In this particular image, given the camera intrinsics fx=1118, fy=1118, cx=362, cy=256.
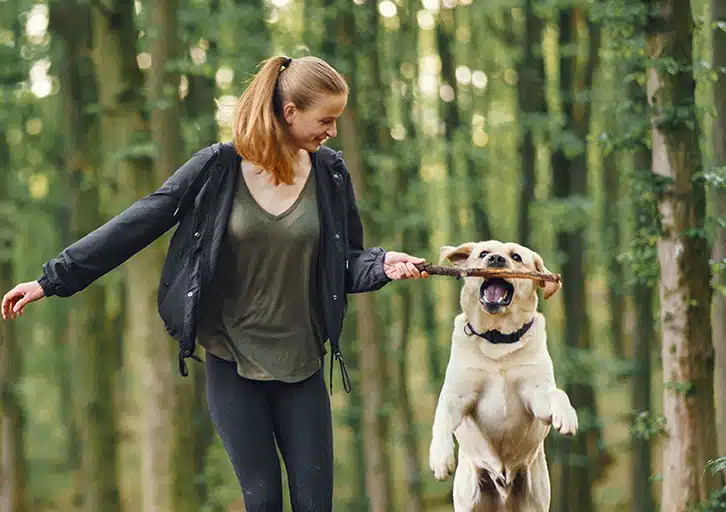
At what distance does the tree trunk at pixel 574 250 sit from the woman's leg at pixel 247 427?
1246 cm

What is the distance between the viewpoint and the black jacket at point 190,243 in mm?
4008

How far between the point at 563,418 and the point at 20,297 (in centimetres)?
232

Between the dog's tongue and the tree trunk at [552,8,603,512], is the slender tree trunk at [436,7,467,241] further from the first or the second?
the dog's tongue

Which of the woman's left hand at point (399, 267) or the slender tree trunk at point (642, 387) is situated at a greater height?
the woman's left hand at point (399, 267)

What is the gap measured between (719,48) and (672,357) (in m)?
3.71

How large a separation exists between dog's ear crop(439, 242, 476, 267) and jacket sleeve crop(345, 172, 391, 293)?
1.11 meters

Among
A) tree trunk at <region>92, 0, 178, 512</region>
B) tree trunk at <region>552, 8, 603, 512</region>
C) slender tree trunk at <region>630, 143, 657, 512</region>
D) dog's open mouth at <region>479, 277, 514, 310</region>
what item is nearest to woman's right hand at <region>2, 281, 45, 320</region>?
dog's open mouth at <region>479, 277, 514, 310</region>

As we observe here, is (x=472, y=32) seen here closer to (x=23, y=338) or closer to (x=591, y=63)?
(x=591, y=63)

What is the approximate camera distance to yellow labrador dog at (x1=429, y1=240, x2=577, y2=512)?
5.25 meters

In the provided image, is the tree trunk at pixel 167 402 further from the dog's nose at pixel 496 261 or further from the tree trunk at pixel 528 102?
the tree trunk at pixel 528 102

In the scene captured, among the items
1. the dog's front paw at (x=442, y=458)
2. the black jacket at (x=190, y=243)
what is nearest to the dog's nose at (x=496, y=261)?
the dog's front paw at (x=442, y=458)

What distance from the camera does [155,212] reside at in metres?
4.09

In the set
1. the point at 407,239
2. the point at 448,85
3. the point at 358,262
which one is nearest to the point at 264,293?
the point at 358,262

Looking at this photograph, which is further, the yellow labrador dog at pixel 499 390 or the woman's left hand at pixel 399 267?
the yellow labrador dog at pixel 499 390
